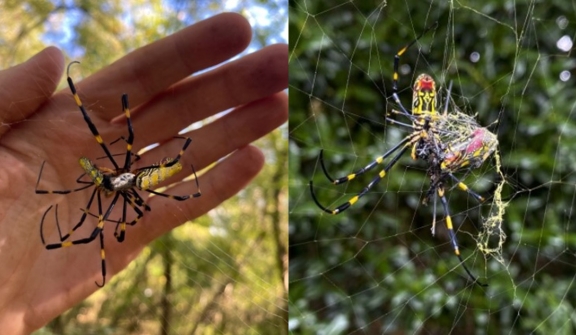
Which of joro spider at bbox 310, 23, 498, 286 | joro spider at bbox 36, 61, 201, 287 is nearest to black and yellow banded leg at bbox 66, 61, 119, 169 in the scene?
joro spider at bbox 36, 61, 201, 287

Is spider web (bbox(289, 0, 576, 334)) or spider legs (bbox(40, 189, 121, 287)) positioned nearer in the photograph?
spider legs (bbox(40, 189, 121, 287))

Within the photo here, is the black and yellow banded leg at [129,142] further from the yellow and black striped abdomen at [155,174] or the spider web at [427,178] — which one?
the spider web at [427,178]

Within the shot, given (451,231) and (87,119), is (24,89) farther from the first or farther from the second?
(451,231)

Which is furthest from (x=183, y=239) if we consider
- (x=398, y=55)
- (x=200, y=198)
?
(x=398, y=55)

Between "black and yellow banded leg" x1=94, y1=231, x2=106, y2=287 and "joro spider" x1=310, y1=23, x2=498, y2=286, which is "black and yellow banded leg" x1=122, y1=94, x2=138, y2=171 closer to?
"black and yellow banded leg" x1=94, y1=231, x2=106, y2=287

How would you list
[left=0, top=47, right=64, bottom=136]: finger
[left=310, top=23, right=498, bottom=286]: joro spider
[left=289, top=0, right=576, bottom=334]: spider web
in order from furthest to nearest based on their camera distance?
[left=289, top=0, right=576, bottom=334]: spider web
[left=310, top=23, right=498, bottom=286]: joro spider
[left=0, top=47, right=64, bottom=136]: finger

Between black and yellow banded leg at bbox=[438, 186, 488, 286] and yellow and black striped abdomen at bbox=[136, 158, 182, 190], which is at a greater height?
yellow and black striped abdomen at bbox=[136, 158, 182, 190]

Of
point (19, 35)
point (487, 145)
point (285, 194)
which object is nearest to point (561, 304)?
point (487, 145)
